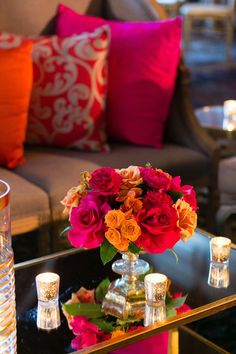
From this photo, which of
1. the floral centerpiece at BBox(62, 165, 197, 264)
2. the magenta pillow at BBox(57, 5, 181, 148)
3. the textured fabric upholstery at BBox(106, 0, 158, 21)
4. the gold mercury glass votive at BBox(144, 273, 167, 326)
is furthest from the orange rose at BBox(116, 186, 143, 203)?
the textured fabric upholstery at BBox(106, 0, 158, 21)

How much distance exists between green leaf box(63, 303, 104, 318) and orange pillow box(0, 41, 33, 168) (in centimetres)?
87

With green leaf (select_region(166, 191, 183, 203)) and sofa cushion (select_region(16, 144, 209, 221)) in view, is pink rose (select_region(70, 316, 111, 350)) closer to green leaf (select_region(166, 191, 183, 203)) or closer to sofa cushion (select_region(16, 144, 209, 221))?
green leaf (select_region(166, 191, 183, 203))

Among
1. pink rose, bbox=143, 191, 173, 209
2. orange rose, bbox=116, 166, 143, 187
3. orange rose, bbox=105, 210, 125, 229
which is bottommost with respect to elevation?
orange rose, bbox=105, 210, 125, 229

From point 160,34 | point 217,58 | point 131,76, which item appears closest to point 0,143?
point 131,76

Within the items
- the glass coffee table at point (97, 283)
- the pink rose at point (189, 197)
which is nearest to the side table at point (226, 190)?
the glass coffee table at point (97, 283)

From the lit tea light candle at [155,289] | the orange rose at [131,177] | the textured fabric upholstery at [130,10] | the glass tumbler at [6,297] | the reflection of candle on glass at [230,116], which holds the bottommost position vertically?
the reflection of candle on glass at [230,116]

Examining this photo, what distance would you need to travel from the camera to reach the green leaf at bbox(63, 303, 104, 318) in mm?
1614

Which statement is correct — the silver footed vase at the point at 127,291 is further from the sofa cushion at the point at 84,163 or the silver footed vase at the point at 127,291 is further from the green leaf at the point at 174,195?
the sofa cushion at the point at 84,163

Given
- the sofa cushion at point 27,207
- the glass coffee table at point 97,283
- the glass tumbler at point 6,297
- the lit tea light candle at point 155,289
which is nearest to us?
the glass tumbler at point 6,297

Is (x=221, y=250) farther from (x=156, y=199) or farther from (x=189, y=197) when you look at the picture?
(x=156, y=199)

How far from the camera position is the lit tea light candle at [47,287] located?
161 cm

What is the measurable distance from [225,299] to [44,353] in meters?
0.45

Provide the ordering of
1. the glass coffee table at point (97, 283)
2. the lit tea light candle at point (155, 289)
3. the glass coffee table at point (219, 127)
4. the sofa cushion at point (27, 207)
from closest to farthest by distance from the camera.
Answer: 1. the glass coffee table at point (97, 283)
2. the lit tea light candle at point (155, 289)
3. the sofa cushion at point (27, 207)
4. the glass coffee table at point (219, 127)

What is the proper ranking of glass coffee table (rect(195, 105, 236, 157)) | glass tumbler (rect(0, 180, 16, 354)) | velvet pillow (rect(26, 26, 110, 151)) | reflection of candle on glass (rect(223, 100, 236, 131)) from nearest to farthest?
glass tumbler (rect(0, 180, 16, 354)) < velvet pillow (rect(26, 26, 110, 151)) < glass coffee table (rect(195, 105, 236, 157)) < reflection of candle on glass (rect(223, 100, 236, 131))
